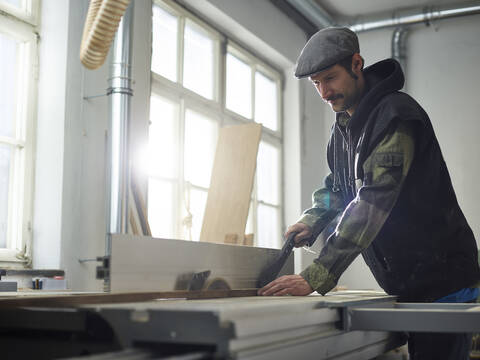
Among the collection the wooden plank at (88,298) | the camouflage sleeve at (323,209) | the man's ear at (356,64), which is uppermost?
the man's ear at (356,64)

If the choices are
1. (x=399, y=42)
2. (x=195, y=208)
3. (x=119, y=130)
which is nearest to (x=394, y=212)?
(x=119, y=130)

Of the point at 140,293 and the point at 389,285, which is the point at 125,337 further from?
the point at 389,285

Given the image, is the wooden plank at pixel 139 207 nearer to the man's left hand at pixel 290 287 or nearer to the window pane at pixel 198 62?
the window pane at pixel 198 62

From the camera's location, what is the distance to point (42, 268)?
3.14 metres

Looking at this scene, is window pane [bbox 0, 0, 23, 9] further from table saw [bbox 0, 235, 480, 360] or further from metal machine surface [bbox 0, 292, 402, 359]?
metal machine surface [bbox 0, 292, 402, 359]

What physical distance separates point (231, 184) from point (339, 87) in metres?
2.30

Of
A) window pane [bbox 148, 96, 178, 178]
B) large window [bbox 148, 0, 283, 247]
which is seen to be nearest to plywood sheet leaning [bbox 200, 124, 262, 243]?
large window [bbox 148, 0, 283, 247]

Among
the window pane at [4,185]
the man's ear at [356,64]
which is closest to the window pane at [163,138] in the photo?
the window pane at [4,185]

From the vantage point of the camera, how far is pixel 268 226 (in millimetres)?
5570

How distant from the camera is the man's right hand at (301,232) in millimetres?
1925

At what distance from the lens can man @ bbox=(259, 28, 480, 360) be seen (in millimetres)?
1558

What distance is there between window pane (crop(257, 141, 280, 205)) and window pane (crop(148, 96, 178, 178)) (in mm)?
1274

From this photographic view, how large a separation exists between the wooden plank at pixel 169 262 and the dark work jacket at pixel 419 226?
355 millimetres

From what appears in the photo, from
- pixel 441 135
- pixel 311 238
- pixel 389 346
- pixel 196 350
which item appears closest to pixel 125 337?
pixel 196 350
